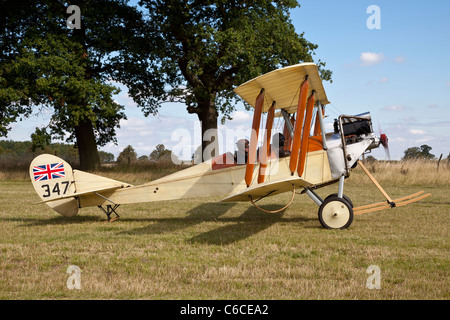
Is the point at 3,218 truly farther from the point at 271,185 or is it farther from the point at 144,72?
the point at 144,72

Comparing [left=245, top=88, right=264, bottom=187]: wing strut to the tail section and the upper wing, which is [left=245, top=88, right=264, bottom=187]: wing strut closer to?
the upper wing

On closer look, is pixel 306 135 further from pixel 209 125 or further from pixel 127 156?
pixel 127 156

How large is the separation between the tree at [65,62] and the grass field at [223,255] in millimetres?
9409

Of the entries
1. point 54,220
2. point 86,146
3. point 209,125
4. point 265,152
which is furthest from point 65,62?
point 265,152

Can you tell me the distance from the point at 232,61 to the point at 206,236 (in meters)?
12.9

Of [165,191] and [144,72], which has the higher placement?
[144,72]

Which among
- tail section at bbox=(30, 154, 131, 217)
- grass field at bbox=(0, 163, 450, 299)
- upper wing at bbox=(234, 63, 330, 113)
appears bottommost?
grass field at bbox=(0, 163, 450, 299)

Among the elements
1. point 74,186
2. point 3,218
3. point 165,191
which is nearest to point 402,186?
point 165,191

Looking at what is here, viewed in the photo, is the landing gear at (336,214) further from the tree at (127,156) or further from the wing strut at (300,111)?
the tree at (127,156)

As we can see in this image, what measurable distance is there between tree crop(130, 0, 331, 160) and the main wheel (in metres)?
11.5

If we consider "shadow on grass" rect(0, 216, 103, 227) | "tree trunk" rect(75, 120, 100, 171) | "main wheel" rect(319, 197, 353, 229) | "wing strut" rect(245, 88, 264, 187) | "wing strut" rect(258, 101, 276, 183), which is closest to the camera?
"wing strut" rect(245, 88, 264, 187)

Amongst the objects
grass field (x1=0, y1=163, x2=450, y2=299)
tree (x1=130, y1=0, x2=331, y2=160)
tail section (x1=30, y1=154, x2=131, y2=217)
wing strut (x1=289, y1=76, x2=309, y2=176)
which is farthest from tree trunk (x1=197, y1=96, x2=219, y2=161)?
wing strut (x1=289, y1=76, x2=309, y2=176)

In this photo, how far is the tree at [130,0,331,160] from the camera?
18078mm
